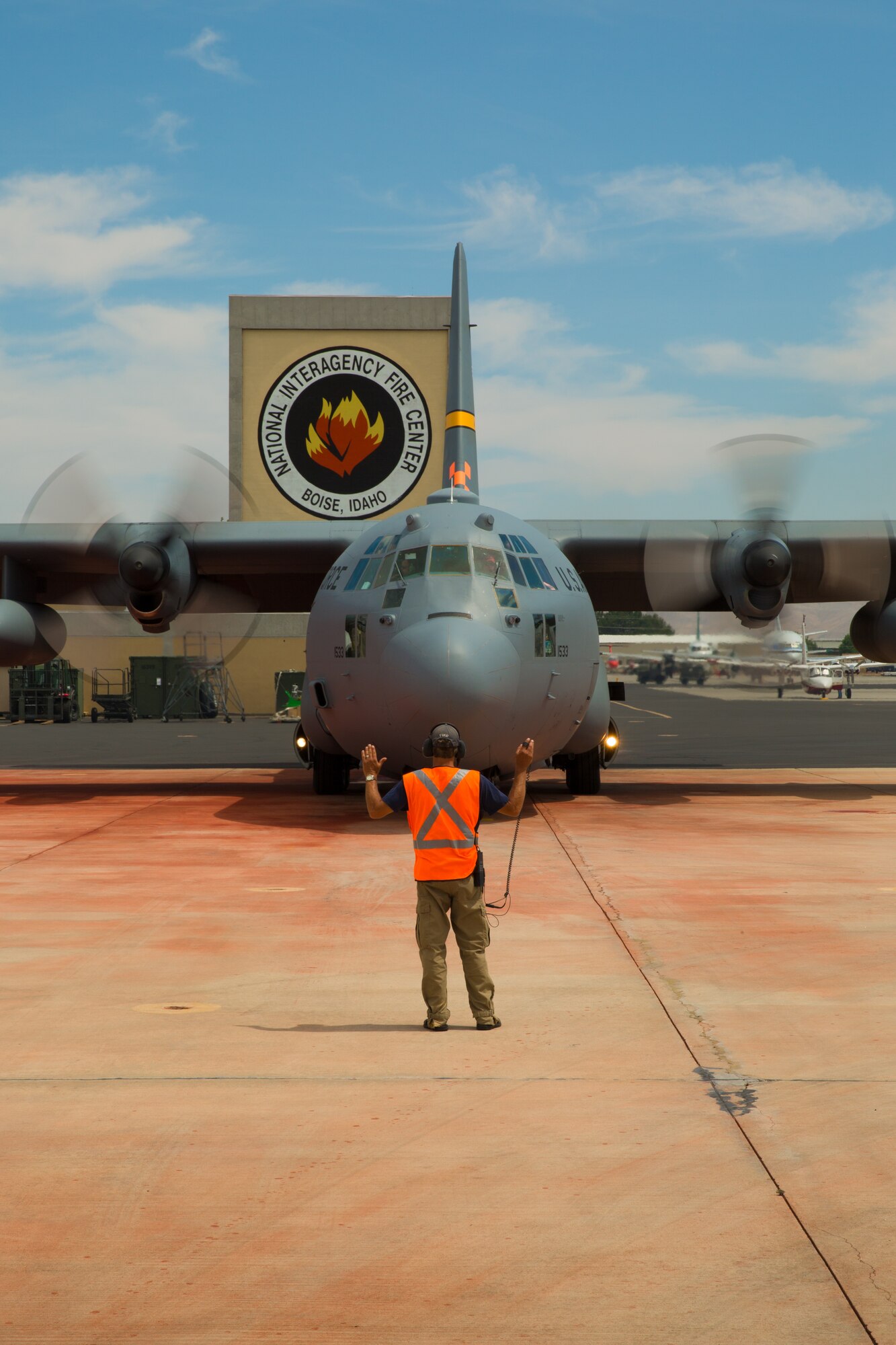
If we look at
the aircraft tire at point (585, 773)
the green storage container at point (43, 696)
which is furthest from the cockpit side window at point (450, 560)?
the green storage container at point (43, 696)

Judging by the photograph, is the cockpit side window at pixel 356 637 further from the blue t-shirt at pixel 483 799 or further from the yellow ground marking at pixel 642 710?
the yellow ground marking at pixel 642 710

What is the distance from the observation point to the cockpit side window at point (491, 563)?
1416 cm

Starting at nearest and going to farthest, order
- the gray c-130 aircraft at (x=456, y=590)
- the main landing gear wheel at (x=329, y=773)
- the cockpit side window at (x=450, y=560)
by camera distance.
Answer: the gray c-130 aircraft at (x=456, y=590)
the cockpit side window at (x=450, y=560)
the main landing gear wheel at (x=329, y=773)

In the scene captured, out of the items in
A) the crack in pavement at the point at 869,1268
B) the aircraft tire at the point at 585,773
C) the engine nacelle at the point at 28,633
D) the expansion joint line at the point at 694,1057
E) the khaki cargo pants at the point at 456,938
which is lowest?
the aircraft tire at the point at 585,773

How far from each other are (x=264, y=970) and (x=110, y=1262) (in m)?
3.91

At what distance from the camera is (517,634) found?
13789mm

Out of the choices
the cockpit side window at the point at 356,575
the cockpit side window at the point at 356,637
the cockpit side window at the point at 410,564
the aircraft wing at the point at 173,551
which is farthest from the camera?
the aircraft wing at the point at 173,551

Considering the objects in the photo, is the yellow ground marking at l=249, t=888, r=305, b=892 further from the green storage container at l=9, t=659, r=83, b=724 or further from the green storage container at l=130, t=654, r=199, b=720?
the green storage container at l=130, t=654, r=199, b=720

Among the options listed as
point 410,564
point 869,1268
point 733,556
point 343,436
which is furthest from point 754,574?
point 343,436

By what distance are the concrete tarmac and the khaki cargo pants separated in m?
0.17

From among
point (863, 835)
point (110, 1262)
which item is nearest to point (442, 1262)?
point (110, 1262)

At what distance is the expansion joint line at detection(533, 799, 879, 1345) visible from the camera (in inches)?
145

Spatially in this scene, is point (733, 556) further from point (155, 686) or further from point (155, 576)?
point (155, 686)

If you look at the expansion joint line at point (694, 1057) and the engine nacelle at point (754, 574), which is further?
the engine nacelle at point (754, 574)
